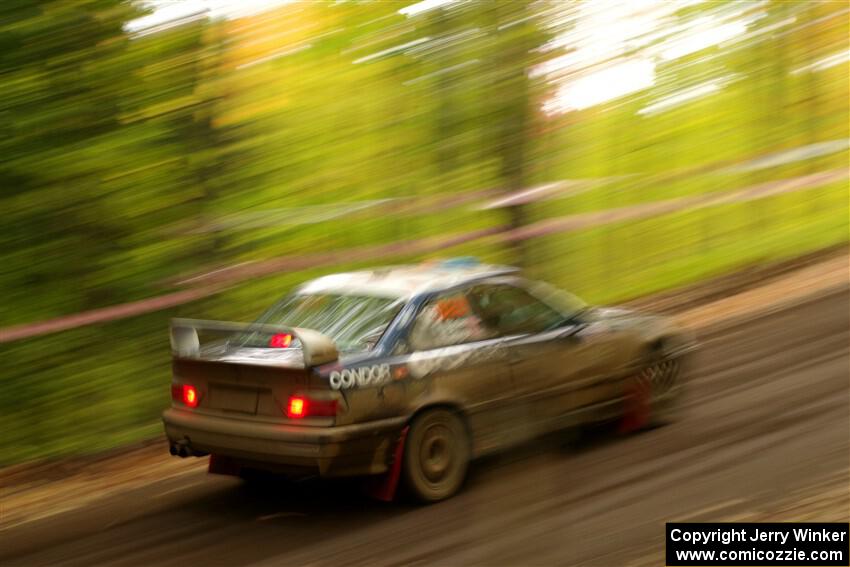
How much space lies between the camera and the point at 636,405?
25.0 feet

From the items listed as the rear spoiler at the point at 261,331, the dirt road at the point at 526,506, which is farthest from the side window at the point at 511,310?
the rear spoiler at the point at 261,331

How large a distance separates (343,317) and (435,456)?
1.06 meters

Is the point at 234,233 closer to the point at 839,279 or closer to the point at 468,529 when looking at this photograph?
the point at 468,529

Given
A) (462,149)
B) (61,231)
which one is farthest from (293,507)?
(462,149)

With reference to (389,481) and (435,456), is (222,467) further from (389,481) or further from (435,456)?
(435,456)

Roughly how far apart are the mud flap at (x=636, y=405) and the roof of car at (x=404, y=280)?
1.27 metres

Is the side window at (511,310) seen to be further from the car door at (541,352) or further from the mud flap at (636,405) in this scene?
the mud flap at (636,405)

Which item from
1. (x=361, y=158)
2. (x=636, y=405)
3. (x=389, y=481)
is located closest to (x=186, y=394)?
(x=389, y=481)

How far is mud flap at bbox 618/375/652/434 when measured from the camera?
7.52 m

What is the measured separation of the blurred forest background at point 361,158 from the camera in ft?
29.8

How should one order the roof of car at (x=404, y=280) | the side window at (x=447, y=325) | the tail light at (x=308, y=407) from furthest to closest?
the roof of car at (x=404, y=280)
the side window at (x=447, y=325)
the tail light at (x=308, y=407)

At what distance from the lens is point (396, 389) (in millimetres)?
6207

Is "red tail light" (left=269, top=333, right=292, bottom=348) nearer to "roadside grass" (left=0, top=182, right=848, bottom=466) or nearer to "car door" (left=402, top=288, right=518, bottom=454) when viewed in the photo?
"car door" (left=402, top=288, right=518, bottom=454)

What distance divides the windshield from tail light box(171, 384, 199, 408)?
17.6 inches
